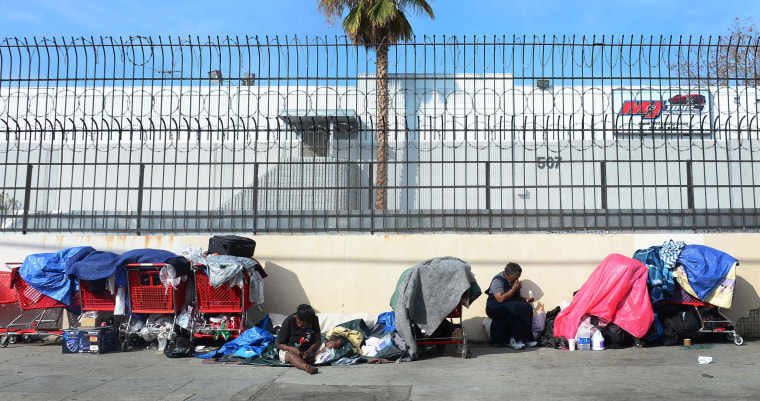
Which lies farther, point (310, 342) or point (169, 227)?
point (169, 227)

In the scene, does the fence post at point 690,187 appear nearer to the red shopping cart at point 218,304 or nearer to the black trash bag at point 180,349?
the red shopping cart at point 218,304

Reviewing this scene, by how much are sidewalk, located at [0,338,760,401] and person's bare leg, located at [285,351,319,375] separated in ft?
0.31

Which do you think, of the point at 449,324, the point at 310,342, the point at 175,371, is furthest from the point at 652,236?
the point at 175,371

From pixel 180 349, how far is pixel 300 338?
169 cm

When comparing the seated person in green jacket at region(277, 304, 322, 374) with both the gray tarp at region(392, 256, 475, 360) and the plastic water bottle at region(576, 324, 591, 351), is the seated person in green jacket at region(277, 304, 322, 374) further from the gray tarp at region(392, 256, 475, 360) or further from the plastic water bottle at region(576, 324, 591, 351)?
the plastic water bottle at region(576, 324, 591, 351)

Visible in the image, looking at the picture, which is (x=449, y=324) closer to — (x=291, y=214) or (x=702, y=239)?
(x=291, y=214)

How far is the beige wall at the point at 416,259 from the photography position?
8859 millimetres

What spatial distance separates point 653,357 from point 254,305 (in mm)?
5153

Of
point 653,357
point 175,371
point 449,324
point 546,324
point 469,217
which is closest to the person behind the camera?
point 175,371

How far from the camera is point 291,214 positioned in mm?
9281

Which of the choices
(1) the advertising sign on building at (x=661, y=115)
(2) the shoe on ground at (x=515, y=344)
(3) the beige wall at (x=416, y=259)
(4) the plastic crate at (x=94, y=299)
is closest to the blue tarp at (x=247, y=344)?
(3) the beige wall at (x=416, y=259)

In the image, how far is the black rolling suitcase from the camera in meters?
8.36

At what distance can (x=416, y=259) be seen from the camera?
29.4ft

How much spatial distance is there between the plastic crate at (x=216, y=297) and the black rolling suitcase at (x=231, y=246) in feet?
1.66
